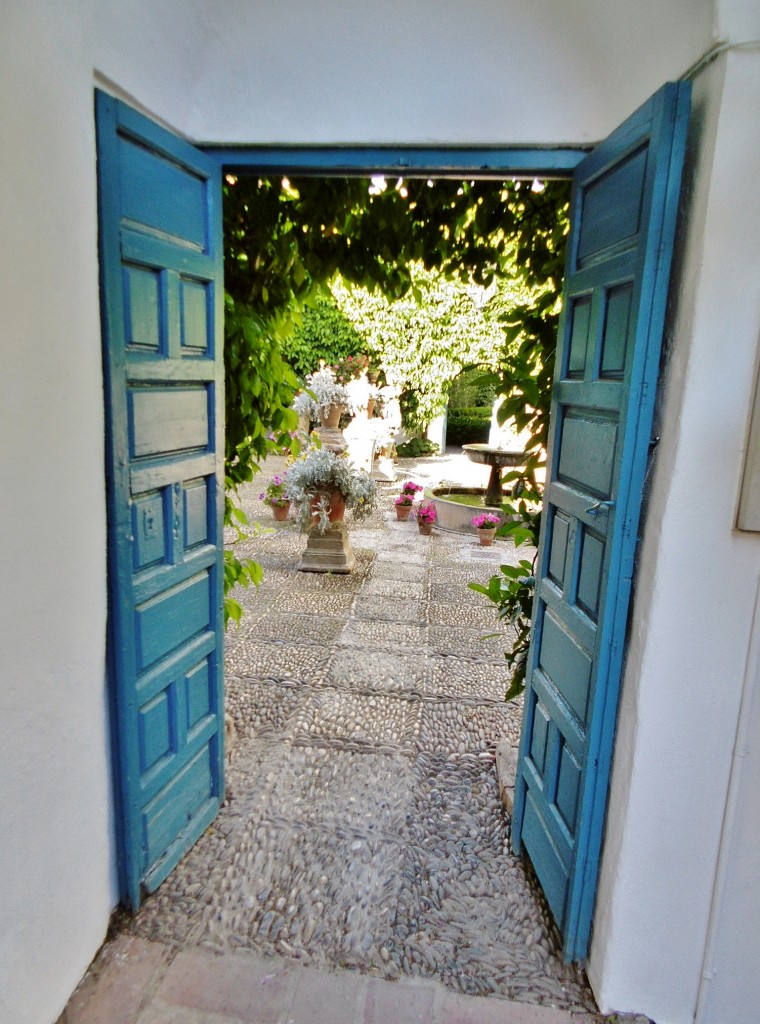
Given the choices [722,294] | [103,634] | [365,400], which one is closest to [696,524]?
[722,294]

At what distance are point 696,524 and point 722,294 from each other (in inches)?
24.5

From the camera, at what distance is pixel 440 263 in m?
3.58

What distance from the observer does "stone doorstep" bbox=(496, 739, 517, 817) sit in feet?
10.4

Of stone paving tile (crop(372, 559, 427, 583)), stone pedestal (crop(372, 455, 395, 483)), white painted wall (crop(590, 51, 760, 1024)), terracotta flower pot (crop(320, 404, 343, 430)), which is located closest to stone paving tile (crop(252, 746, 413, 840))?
white painted wall (crop(590, 51, 760, 1024))

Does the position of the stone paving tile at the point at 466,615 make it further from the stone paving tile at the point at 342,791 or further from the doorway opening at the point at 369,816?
the stone paving tile at the point at 342,791

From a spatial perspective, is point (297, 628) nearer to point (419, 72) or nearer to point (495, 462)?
point (419, 72)

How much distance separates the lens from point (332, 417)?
1095 centimetres

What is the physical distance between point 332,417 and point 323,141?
856cm

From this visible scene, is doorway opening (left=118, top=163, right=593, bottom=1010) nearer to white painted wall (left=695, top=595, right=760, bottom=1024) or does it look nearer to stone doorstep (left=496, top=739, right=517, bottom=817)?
stone doorstep (left=496, top=739, right=517, bottom=817)

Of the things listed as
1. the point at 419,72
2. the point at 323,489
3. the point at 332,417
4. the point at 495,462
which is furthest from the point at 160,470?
the point at 332,417

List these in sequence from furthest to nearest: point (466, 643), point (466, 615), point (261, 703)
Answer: point (466, 615), point (466, 643), point (261, 703)

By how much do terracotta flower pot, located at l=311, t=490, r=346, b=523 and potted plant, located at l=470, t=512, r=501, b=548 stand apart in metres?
2.03

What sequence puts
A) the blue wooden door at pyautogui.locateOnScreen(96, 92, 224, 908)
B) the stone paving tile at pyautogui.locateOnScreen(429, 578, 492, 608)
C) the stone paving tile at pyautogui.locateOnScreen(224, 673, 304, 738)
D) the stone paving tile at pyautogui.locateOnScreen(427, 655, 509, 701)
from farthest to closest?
the stone paving tile at pyautogui.locateOnScreen(429, 578, 492, 608) → the stone paving tile at pyautogui.locateOnScreen(427, 655, 509, 701) → the stone paving tile at pyautogui.locateOnScreen(224, 673, 304, 738) → the blue wooden door at pyautogui.locateOnScreen(96, 92, 224, 908)

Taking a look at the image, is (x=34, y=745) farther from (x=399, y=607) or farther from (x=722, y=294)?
(x=399, y=607)
